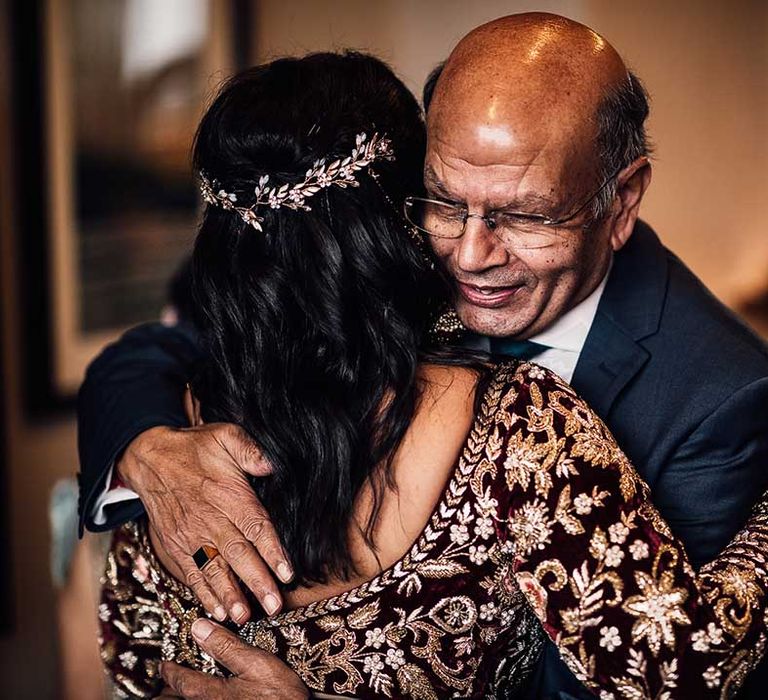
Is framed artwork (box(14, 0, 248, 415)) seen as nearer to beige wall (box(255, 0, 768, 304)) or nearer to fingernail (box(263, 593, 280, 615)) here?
beige wall (box(255, 0, 768, 304))

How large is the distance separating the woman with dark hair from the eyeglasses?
165 millimetres

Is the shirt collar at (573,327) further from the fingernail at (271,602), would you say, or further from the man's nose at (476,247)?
the fingernail at (271,602)

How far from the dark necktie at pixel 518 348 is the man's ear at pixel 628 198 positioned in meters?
0.23

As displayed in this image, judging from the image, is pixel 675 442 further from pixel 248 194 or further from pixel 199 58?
pixel 199 58

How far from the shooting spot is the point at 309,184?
1.42 metres

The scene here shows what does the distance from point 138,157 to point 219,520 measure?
9.20 feet

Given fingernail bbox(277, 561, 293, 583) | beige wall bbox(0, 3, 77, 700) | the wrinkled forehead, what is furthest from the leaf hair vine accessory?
beige wall bbox(0, 3, 77, 700)

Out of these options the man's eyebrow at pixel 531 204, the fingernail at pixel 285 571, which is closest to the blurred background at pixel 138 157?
the man's eyebrow at pixel 531 204

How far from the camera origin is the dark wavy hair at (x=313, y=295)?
56.4 inches

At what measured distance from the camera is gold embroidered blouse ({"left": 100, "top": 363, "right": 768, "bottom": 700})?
136 centimetres

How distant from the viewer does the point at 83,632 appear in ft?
8.77

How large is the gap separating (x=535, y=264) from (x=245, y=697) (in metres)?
0.82

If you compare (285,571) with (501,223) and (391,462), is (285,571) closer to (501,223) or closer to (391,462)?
(391,462)

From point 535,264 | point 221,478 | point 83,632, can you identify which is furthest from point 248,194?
point 83,632
